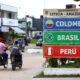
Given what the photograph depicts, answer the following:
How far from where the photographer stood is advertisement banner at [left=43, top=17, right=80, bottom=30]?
16312 millimetres

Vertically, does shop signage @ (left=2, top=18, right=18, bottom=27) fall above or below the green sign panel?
above

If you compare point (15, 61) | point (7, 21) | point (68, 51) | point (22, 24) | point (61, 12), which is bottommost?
point (15, 61)

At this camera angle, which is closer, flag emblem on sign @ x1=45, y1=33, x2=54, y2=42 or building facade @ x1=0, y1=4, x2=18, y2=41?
flag emblem on sign @ x1=45, y1=33, x2=54, y2=42

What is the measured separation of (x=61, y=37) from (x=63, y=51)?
60cm

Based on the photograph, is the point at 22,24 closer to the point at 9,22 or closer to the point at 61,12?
the point at 9,22

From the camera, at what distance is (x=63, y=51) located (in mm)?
16438

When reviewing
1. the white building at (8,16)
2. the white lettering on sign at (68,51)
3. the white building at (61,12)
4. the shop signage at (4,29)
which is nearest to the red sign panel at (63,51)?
the white lettering on sign at (68,51)

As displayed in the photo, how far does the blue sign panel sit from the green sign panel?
0.21 meters

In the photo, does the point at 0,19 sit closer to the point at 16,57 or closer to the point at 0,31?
the point at 0,31

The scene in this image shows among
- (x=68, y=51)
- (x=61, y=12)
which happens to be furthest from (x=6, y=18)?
(x=68, y=51)

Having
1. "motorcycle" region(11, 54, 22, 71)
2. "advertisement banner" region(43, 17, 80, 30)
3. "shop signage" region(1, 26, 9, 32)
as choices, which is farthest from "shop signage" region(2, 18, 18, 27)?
"advertisement banner" region(43, 17, 80, 30)

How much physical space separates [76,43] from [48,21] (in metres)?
1.52

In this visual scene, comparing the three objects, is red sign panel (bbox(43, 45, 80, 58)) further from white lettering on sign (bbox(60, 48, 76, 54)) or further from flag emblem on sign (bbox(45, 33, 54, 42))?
flag emblem on sign (bbox(45, 33, 54, 42))

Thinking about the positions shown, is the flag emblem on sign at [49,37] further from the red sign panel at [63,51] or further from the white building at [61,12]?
the white building at [61,12]
